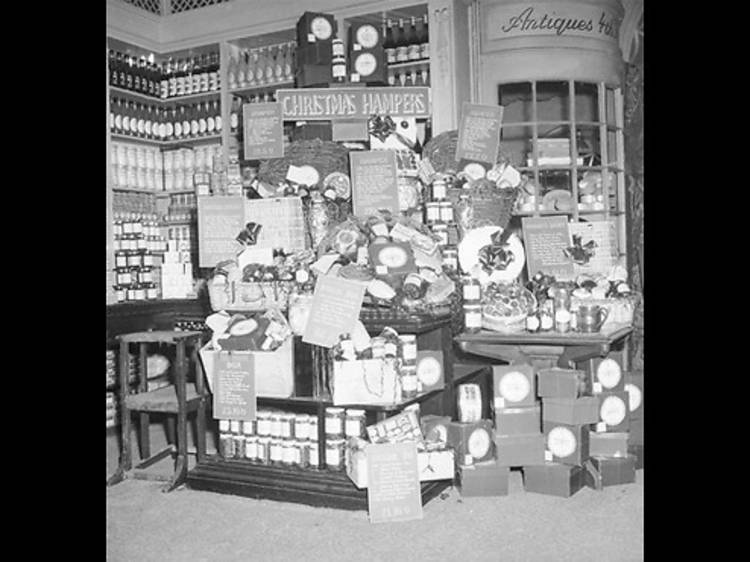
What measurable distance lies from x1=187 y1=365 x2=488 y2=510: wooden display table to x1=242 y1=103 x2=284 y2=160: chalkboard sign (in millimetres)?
1596

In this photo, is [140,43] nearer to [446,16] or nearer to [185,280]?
[185,280]

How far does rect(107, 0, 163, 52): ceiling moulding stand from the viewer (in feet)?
19.2

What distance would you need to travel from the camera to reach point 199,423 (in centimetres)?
401

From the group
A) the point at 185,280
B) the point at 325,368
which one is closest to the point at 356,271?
the point at 325,368

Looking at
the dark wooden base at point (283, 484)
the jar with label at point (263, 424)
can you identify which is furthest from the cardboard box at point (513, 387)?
the jar with label at point (263, 424)

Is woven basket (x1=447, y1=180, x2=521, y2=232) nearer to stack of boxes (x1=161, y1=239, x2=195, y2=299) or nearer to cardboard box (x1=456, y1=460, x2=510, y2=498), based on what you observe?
cardboard box (x1=456, y1=460, x2=510, y2=498)

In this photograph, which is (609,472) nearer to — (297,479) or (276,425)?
(297,479)

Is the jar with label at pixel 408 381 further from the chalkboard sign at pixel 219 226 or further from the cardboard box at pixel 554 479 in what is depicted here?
the chalkboard sign at pixel 219 226

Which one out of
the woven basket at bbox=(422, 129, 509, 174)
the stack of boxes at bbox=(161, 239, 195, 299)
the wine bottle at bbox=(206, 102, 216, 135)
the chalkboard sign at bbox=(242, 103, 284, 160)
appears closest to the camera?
the woven basket at bbox=(422, 129, 509, 174)

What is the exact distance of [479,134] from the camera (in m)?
4.59

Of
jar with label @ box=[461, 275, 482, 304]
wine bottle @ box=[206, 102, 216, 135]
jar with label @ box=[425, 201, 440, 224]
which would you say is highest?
wine bottle @ box=[206, 102, 216, 135]

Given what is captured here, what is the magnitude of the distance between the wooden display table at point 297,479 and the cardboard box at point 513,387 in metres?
0.27

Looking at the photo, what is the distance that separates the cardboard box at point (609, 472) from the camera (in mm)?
3826

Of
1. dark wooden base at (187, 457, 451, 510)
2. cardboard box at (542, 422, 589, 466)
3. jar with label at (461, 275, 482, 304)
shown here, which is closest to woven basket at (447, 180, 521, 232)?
jar with label at (461, 275, 482, 304)
